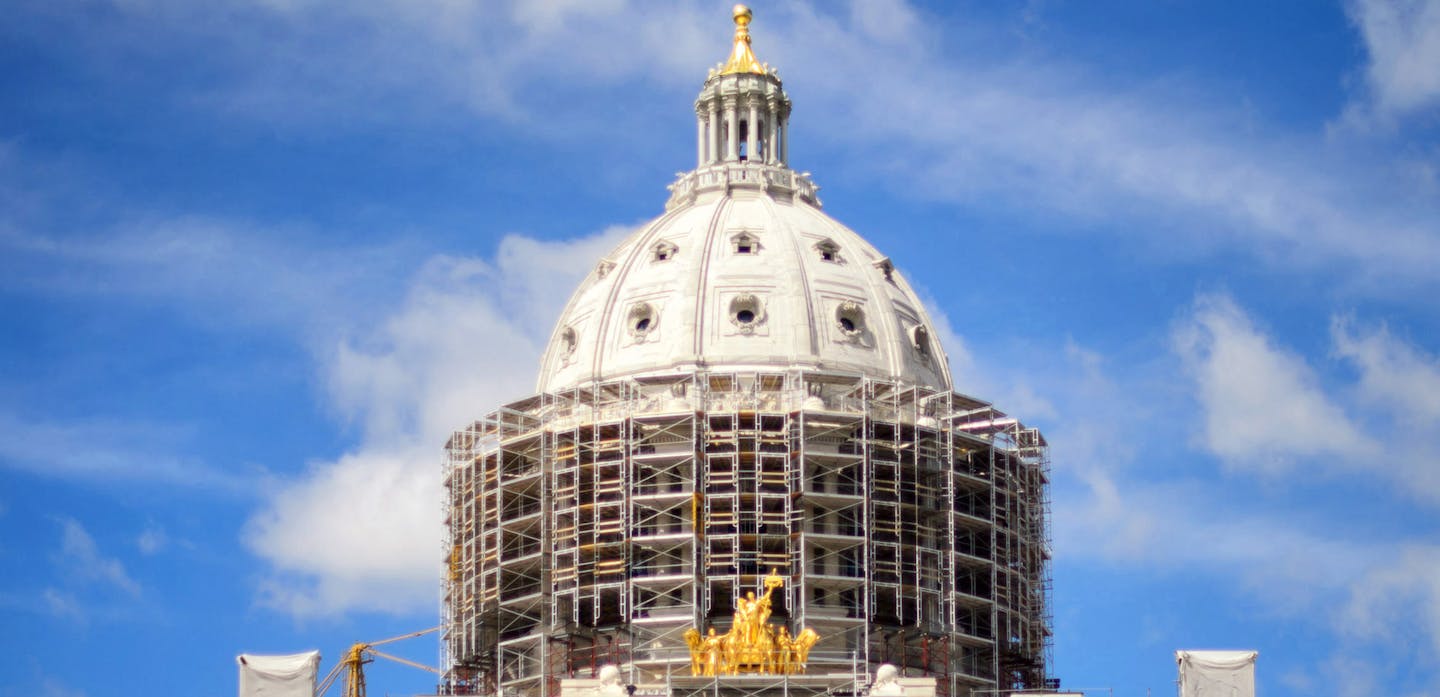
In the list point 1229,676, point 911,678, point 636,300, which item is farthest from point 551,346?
point 1229,676

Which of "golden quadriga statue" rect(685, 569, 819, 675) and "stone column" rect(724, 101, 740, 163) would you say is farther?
"stone column" rect(724, 101, 740, 163)

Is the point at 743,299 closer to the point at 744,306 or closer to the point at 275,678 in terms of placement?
the point at 744,306

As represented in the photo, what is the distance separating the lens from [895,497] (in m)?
160

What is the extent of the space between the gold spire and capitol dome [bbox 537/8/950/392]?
23.5 ft

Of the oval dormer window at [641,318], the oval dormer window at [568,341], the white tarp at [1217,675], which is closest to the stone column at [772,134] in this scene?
the oval dormer window at [641,318]

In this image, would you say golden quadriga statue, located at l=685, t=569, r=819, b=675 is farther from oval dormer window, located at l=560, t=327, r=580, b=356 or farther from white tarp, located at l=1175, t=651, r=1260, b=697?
oval dormer window, located at l=560, t=327, r=580, b=356

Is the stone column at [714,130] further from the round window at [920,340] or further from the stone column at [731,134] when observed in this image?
the round window at [920,340]

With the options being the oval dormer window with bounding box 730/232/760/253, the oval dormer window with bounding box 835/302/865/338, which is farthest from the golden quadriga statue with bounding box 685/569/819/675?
the oval dormer window with bounding box 730/232/760/253

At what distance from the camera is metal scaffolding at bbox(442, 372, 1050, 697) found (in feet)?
517

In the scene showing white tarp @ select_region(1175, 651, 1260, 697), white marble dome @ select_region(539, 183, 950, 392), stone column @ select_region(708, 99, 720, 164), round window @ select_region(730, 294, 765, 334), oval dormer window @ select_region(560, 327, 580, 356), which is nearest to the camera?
white tarp @ select_region(1175, 651, 1260, 697)

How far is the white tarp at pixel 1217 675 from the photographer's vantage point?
148m

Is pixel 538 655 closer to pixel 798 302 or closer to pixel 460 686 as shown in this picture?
pixel 460 686

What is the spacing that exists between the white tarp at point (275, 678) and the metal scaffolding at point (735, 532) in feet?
41.4

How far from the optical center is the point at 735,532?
518ft
